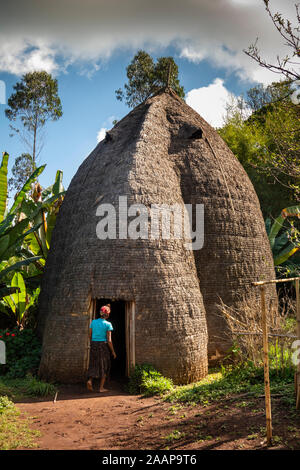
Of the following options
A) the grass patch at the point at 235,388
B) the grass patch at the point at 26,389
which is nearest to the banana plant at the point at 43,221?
the grass patch at the point at 26,389

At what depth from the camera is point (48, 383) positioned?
272 inches

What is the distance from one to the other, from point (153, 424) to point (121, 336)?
16.3ft

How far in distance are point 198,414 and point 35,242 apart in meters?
7.62

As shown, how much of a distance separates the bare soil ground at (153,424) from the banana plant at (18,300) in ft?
10.7

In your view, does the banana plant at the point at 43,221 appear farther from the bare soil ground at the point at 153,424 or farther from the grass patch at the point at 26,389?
the bare soil ground at the point at 153,424

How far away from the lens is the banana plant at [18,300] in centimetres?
898

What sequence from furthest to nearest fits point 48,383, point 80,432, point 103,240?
point 103,240
point 48,383
point 80,432

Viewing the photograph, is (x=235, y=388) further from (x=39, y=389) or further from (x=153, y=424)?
(x=39, y=389)

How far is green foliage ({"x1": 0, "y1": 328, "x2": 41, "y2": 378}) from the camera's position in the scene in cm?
768

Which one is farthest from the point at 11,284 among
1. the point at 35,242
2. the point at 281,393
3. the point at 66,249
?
the point at 281,393

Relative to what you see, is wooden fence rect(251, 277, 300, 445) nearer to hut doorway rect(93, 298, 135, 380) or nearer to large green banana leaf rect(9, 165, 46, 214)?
hut doorway rect(93, 298, 135, 380)

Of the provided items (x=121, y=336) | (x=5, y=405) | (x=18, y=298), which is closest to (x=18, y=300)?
(x=18, y=298)

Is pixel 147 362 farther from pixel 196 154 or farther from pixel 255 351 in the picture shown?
pixel 196 154

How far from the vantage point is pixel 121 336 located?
10055mm
